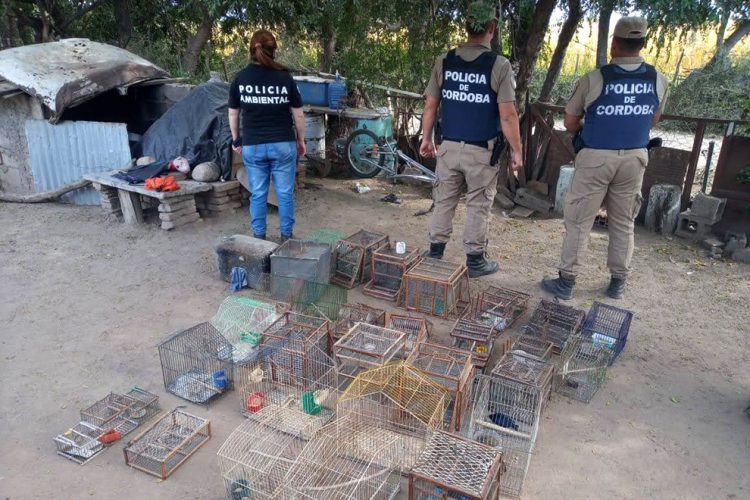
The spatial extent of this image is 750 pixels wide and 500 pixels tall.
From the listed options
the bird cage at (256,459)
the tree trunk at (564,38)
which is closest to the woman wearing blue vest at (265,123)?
the bird cage at (256,459)

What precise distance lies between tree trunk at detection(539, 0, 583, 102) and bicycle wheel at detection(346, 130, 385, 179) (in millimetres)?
2776

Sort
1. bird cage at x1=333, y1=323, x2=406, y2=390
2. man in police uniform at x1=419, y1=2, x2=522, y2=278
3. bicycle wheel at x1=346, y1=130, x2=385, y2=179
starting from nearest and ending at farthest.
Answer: bird cage at x1=333, y1=323, x2=406, y2=390 → man in police uniform at x1=419, y1=2, x2=522, y2=278 → bicycle wheel at x1=346, y1=130, x2=385, y2=179

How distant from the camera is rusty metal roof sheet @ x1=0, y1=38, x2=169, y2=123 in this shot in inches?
301

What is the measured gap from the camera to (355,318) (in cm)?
450

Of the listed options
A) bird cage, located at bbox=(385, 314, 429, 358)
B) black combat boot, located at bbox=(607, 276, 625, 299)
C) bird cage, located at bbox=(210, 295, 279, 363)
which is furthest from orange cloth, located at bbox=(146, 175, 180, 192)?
black combat boot, located at bbox=(607, 276, 625, 299)

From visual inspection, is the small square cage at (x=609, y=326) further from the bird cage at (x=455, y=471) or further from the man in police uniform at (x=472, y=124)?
the bird cage at (x=455, y=471)

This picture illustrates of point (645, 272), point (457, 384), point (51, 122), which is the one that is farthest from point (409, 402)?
point (51, 122)

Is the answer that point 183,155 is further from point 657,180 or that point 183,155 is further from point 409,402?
point 657,180

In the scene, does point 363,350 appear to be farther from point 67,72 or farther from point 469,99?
point 67,72

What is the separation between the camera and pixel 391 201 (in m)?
8.21

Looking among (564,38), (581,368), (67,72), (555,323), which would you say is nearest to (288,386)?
(581,368)

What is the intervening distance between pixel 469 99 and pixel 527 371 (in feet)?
8.21

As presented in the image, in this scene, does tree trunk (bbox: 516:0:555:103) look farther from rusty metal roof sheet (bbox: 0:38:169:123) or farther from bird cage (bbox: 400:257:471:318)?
rusty metal roof sheet (bbox: 0:38:169:123)

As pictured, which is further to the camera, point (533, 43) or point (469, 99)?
point (533, 43)
